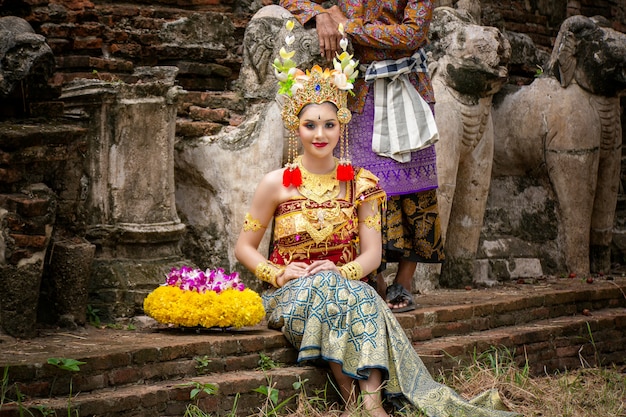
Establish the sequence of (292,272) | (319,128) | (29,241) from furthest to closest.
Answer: (319,128) → (292,272) → (29,241)

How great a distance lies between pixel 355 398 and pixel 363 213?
0.86m

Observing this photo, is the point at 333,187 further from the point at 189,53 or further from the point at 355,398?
the point at 189,53

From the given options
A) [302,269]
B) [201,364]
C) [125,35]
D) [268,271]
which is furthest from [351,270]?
[125,35]

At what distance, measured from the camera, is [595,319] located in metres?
6.39

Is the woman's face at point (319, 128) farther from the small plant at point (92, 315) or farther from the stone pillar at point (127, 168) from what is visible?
the small plant at point (92, 315)

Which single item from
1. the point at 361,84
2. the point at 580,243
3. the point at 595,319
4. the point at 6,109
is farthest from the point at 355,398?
the point at 580,243

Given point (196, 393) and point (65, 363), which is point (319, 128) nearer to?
point (196, 393)

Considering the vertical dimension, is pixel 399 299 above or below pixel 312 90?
below

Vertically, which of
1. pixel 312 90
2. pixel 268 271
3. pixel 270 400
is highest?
pixel 312 90

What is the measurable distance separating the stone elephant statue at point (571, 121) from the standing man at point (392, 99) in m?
2.13

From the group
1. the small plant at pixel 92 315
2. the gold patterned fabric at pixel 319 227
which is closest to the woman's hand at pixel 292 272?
the gold patterned fabric at pixel 319 227

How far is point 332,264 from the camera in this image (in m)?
4.64

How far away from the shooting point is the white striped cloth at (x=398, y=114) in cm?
526

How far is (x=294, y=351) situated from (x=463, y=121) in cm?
240
